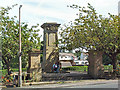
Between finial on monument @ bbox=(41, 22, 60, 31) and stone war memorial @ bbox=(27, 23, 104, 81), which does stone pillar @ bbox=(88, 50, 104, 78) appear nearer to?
stone war memorial @ bbox=(27, 23, 104, 81)

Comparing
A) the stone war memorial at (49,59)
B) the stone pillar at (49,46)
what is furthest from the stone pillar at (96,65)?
the stone pillar at (49,46)

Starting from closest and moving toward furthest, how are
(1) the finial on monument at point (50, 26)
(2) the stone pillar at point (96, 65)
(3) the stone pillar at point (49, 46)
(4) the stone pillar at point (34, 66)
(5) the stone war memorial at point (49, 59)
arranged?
(4) the stone pillar at point (34, 66) < (5) the stone war memorial at point (49, 59) < (2) the stone pillar at point (96, 65) < (3) the stone pillar at point (49, 46) < (1) the finial on monument at point (50, 26)

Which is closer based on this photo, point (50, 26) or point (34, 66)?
point (34, 66)

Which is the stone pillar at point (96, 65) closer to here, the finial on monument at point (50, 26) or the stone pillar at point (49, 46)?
the stone pillar at point (49, 46)

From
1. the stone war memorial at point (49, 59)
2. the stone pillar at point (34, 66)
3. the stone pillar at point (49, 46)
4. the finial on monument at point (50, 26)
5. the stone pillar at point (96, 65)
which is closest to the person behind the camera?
the stone pillar at point (34, 66)

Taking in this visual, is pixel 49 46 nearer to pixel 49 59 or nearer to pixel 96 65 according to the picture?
pixel 49 59

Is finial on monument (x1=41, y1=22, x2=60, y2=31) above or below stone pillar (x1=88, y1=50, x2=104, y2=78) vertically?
above

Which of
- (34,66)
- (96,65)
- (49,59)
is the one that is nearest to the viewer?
(34,66)

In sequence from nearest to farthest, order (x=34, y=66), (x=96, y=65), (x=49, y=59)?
(x=34, y=66), (x=96, y=65), (x=49, y=59)

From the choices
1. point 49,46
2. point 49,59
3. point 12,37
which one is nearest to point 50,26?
point 49,46

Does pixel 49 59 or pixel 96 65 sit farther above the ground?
pixel 49 59

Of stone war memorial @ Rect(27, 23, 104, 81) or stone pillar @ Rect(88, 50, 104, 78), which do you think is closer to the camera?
stone war memorial @ Rect(27, 23, 104, 81)

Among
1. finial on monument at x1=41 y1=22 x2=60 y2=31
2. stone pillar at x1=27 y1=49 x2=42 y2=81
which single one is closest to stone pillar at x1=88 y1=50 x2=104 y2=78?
stone pillar at x1=27 y1=49 x2=42 y2=81

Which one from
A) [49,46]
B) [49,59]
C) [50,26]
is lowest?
[49,59]
